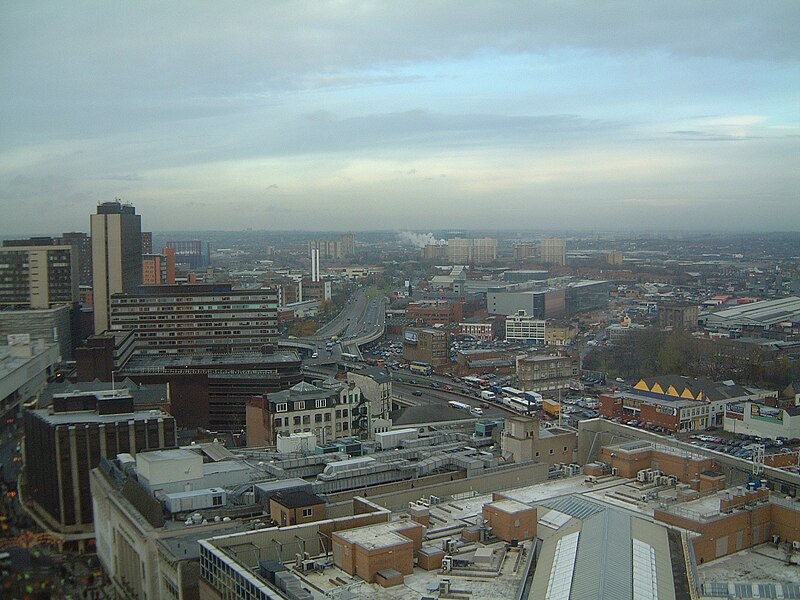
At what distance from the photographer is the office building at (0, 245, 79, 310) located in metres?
21.5

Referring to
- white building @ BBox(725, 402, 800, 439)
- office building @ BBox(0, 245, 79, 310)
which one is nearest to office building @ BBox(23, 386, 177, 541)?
A: white building @ BBox(725, 402, 800, 439)

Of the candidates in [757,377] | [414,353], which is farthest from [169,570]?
[414,353]

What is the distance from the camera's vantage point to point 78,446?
9906mm

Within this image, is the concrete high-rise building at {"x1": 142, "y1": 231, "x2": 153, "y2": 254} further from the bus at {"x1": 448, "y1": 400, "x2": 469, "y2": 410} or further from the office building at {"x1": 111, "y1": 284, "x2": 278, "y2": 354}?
the bus at {"x1": 448, "y1": 400, "x2": 469, "y2": 410}

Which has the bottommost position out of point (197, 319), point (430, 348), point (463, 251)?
point (430, 348)

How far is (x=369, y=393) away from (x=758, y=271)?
17.9 metres

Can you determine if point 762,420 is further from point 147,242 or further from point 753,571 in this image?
point 147,242

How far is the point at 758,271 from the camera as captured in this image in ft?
86.1

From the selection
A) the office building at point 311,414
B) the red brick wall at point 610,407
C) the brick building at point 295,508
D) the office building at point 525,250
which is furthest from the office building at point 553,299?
the brick building at point 295,508

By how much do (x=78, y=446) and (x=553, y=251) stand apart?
83.7ft

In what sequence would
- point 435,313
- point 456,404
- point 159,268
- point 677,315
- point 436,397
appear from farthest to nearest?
point 159,268
point 435,313
point 677,315
point 436,397
point 456,404

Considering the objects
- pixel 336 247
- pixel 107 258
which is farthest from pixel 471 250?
pixel 107 258

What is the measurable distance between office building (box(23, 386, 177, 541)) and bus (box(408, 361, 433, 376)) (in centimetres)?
1006

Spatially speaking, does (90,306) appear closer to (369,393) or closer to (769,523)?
(369,393)
